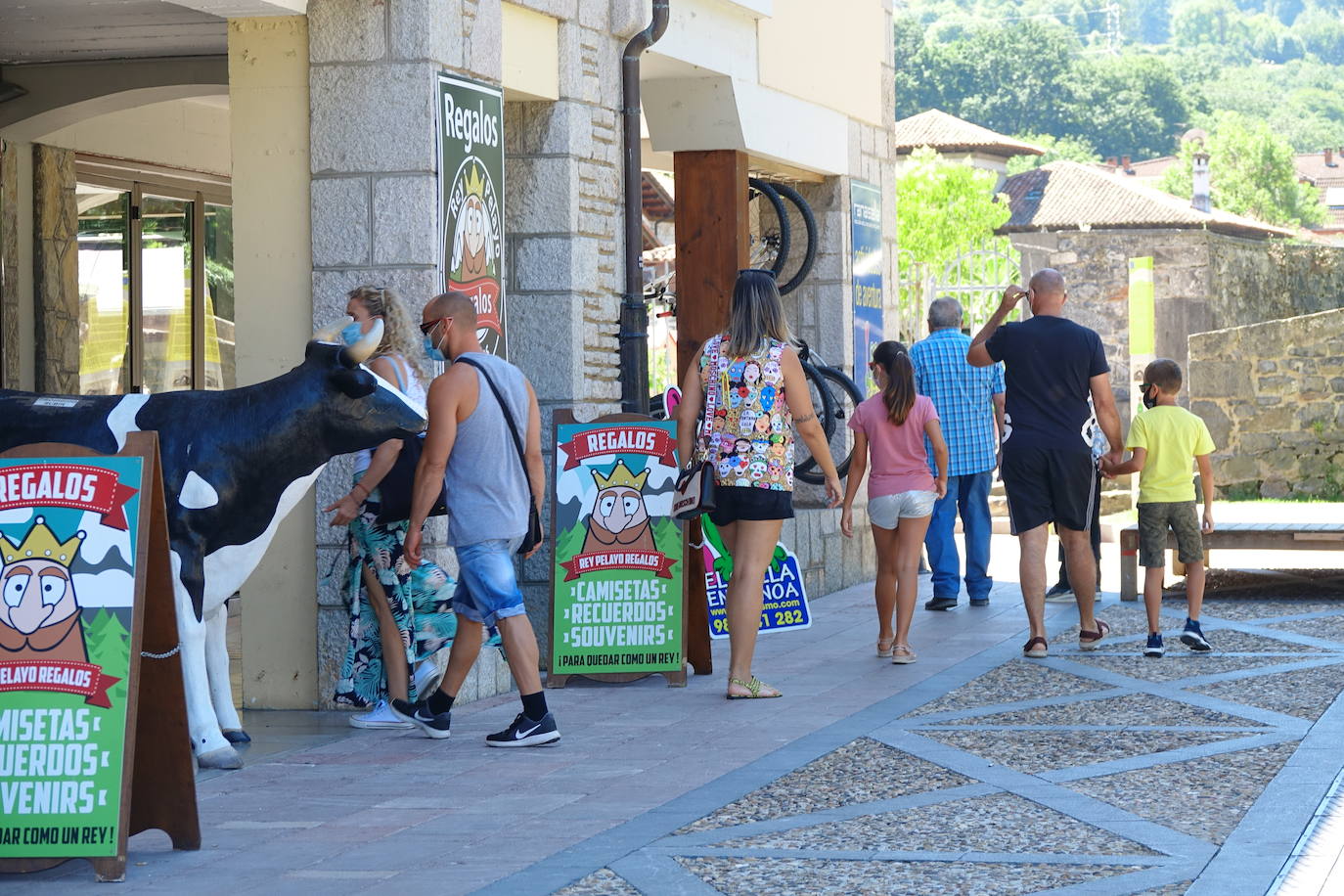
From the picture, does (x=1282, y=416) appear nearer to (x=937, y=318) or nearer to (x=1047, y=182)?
(x=937, y=318)

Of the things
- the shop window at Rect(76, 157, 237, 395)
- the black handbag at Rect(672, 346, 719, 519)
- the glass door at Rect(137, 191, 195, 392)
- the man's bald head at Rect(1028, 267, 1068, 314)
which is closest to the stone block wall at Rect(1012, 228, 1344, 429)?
the shop window at Rect(76, 157, 237, 395)

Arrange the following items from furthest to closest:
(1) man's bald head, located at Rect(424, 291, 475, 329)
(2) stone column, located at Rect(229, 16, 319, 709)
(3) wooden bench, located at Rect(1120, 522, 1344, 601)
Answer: (3) wooden bench, located at Rect(1120, 522, 1344, 601), (2) stone column, located at Rect(229, 16, 319, 709), (1) man's bald head, located at Rect(424, 291, 475, 329)

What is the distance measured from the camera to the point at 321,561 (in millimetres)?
8133

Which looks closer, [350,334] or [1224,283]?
[350,334]

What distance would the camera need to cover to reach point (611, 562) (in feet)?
28.3

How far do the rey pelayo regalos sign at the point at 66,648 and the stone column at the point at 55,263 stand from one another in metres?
6.81

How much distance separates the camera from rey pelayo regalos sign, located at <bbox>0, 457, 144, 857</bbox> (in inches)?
199

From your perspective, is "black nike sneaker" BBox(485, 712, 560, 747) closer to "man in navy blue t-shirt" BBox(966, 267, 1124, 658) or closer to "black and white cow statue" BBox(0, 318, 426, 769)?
"black and white cow statue" BBox(0, 318, 426, 769)

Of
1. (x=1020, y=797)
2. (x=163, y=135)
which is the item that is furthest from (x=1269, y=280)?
(x=1020, y=797)

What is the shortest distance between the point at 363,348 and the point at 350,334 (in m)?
0.16

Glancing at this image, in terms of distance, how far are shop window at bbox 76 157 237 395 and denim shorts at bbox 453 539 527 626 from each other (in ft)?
20.1

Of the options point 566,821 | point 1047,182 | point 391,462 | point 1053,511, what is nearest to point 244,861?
point 566,821

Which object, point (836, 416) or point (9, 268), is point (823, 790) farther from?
point (9, 268)

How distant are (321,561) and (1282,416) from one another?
45.3 feet
